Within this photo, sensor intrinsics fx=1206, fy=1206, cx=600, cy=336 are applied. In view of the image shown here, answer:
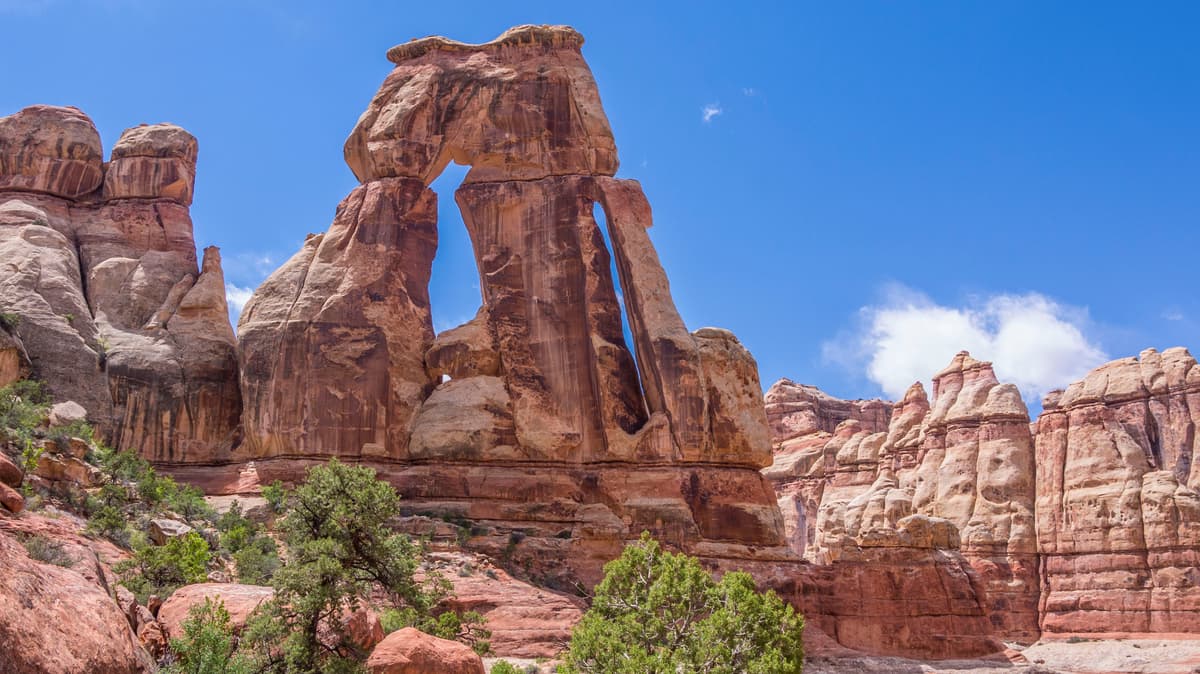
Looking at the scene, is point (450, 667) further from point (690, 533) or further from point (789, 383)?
point (789, 383)

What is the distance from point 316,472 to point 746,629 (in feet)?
34.1

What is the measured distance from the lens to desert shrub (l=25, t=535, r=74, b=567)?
687 inches

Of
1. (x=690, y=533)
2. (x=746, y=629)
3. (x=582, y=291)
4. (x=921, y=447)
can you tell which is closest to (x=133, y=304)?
(x=582, y=291)

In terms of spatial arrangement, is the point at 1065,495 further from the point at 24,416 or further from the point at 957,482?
the point at 24,416

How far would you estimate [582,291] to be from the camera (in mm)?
46312

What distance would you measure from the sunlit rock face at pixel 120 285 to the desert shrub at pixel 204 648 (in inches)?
966

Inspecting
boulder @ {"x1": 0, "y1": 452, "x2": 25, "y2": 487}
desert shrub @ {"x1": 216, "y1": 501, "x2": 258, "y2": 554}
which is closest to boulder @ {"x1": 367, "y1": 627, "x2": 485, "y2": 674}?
boulder @ {"x1": 0, "y1": 452, "x2": 25, "y2": 487}

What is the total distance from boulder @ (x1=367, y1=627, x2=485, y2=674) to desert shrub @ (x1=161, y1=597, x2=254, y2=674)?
2.29 meters

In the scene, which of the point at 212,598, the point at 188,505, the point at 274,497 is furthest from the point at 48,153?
the point at 212,598

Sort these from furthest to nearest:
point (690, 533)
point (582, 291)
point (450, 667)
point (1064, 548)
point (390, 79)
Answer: point (1064, 548) → point (390, 79) → point (582, 291) → point (690, 533) → point (450, 667)

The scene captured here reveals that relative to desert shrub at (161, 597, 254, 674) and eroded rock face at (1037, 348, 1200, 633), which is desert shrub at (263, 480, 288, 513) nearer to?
desert shrub at (161, 597, 254, 674)

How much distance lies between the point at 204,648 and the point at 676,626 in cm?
1128

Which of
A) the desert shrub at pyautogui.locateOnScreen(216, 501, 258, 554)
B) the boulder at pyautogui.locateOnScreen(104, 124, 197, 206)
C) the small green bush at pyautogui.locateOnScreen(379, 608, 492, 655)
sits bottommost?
the small green bush at pyautogui.locateOnScreen(379, 608, 492, 655)

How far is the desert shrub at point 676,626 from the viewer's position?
25.1 meters
